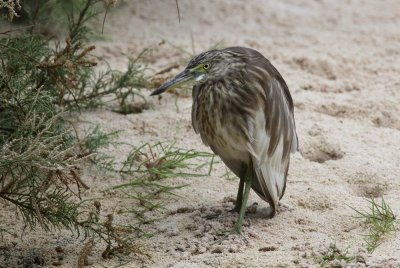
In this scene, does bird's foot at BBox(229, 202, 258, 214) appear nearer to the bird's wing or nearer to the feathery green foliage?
the bird's wing

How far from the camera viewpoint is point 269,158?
4617 millimetres

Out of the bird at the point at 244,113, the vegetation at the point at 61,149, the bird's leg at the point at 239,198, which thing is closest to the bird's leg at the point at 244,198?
the bird at the point at 244,113

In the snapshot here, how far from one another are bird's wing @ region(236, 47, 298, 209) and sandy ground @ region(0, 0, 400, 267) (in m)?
0.21

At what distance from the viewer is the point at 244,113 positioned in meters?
4.43

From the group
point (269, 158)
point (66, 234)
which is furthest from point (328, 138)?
point (66, 234)

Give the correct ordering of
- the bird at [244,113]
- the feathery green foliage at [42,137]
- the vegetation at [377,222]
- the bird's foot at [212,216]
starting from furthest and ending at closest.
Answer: the bird's foot at [212,216] < the bird at [244,113] < the vegetation at [377,222] < the feathery green foliage at [42,137]

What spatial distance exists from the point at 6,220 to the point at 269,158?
4.67ft

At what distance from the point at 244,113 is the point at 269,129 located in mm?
206

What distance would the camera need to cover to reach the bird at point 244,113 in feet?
14.6

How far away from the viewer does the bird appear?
4.44 meters

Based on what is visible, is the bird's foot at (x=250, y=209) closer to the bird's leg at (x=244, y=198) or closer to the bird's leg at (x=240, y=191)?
the bird's leg at (x=240, y=191)

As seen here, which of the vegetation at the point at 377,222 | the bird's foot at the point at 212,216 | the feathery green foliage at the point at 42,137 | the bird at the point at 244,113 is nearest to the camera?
the feathery green foliage at the point at 42,137

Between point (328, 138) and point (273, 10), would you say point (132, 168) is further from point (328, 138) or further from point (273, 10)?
point (273, 10)

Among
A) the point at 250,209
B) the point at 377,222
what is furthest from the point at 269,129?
the point at 377,222
